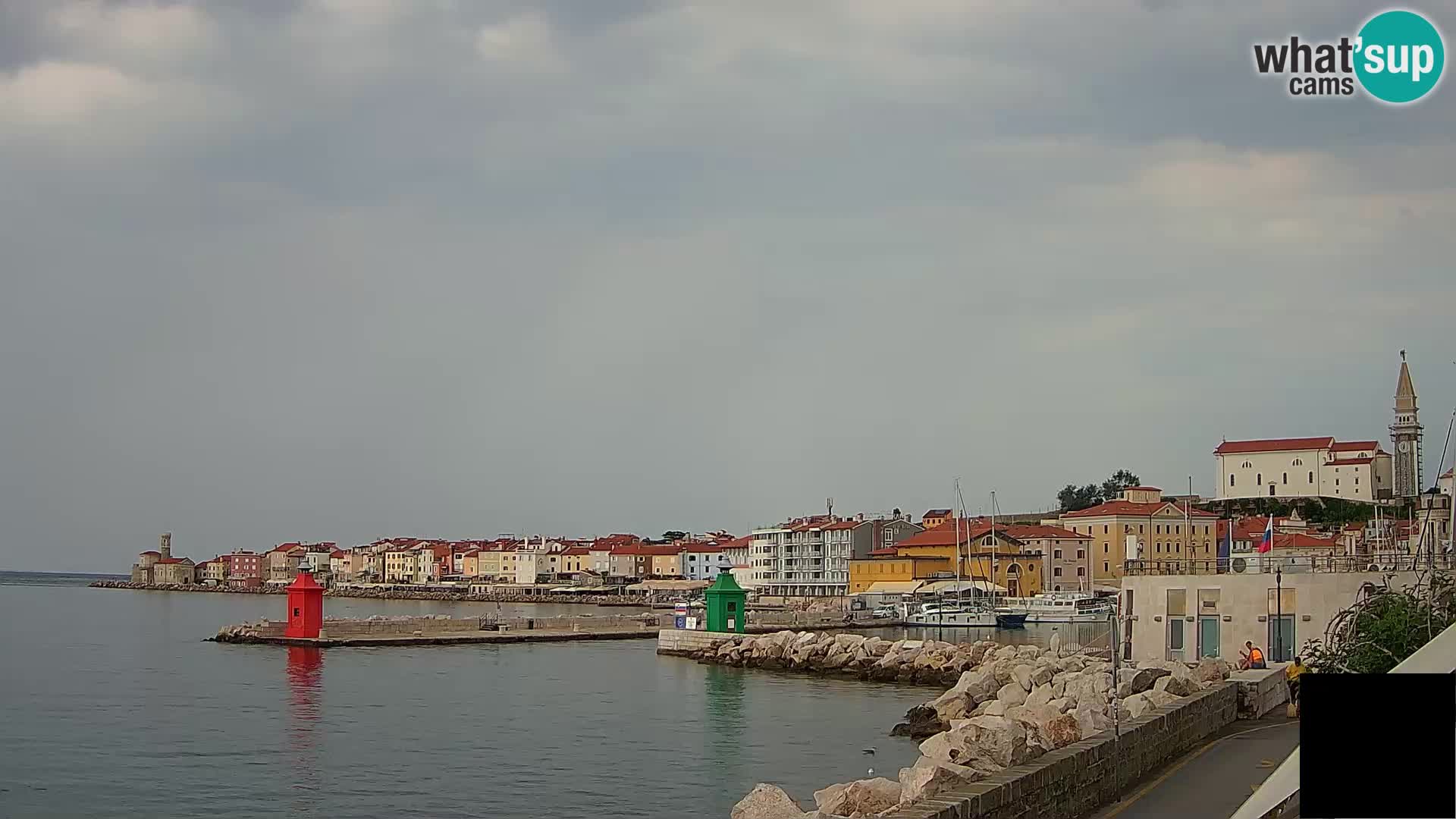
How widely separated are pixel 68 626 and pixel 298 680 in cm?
5035

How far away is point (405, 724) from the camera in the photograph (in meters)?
31.5

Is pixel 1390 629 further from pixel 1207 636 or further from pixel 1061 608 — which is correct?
pixel 1061 608

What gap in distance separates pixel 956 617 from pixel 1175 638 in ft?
146

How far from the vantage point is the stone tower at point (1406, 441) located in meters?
105

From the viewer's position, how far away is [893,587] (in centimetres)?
9425

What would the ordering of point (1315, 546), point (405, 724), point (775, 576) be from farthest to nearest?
1. point (775, 576)
2. point (1315, 546)
3. point (405, 724)

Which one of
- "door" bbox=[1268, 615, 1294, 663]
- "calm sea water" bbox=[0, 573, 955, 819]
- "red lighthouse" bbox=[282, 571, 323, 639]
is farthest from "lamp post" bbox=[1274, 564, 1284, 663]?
"red lighthouse" bbox=[282, 571, 323, 639]

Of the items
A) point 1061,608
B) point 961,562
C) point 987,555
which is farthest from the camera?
point 987,555

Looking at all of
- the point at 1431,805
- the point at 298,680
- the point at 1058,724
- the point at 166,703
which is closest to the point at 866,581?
the point at 298,680

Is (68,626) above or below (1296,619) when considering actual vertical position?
below

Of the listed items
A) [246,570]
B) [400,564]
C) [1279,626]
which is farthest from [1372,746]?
[246,570]

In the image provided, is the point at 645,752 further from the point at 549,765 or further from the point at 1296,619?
the point at 1296,619

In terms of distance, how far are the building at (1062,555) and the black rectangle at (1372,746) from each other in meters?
96.5

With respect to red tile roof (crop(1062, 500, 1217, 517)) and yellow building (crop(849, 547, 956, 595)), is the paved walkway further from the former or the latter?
red tile roof (crop(1062, 500, 1217, 517))
